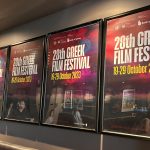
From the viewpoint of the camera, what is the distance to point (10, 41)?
375 cm

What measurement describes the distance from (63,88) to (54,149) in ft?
1.98

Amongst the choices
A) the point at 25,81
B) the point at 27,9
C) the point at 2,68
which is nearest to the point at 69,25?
the point at 27,9

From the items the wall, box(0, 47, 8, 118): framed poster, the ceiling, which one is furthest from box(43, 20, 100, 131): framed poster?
box(0, 47, 8, 118): framed poster

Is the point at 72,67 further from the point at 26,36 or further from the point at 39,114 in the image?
the point at 26,36

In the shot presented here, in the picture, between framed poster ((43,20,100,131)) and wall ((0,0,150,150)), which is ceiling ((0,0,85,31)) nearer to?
wall ((0,0,150,150))

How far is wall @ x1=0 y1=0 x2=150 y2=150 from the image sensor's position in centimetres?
234

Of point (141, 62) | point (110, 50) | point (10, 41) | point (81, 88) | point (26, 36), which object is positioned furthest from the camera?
point (10, 41)

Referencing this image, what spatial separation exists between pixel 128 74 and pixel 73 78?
0.66 meters

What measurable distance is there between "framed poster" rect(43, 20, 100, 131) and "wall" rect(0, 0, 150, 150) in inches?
3.9

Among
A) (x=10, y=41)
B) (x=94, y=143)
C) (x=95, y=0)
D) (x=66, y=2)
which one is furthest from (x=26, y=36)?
(x=94, y=143)

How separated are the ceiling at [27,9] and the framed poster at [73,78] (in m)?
0.27

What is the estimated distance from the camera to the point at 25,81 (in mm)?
3336

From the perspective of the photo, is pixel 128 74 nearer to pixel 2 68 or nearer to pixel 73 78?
pixel 73 78

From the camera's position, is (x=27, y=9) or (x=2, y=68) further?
(x=2, y=68)
